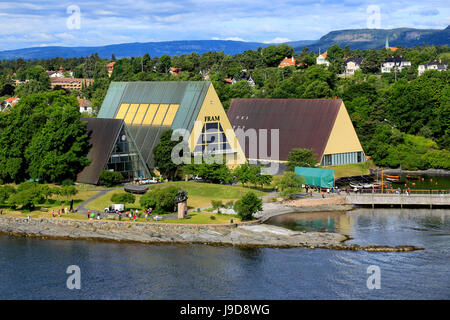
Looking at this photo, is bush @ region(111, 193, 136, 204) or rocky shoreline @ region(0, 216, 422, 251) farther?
bush @ region(111, 193, 136, 204)

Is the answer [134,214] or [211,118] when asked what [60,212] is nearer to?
[134,214]

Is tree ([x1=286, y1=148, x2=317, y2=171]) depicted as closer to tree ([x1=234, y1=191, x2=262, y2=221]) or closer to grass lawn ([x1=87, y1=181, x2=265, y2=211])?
grass lawn ([x1=87, y1=181, x2=265, y2=211])

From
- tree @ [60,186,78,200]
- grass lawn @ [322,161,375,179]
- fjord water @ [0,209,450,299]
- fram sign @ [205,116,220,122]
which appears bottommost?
fjord water @ [0,209,450,299]

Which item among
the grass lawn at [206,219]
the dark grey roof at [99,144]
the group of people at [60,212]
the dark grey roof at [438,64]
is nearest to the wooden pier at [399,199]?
the grass lawn at [206,219]

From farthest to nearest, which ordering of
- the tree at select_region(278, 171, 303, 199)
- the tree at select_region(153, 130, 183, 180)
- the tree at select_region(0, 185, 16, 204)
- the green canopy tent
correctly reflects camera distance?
1. the tree at select_region(153, 130, 183, 180)
2. the green canopy tent
3. the tree at select_region(278, 171, 303, 199)
4. the tree at select_region(0, 185, 16, 204)

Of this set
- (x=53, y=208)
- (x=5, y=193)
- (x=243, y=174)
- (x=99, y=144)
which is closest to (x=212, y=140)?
(x=243, y=174)

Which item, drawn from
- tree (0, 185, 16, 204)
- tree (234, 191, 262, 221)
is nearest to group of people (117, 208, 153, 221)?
tree (234, 191, 262, 221)
